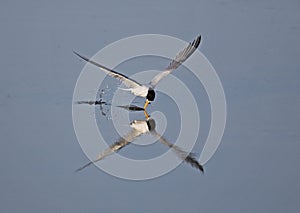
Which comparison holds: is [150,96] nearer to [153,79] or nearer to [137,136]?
[153,79]

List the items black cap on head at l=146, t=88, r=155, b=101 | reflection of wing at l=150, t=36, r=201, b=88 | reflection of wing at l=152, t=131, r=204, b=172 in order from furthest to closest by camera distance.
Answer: reflection of wing at l=150, t=36, r=201, b=88
black cap on head at l=146, t=88, r=155, b=101
reflection of wing at l=152, t=131, r=204, b=172

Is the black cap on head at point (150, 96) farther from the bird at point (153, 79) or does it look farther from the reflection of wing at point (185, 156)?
the reflection of wing at point (185, 156)

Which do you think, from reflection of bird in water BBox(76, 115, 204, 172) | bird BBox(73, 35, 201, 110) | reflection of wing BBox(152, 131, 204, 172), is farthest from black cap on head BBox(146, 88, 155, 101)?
reflection of wing BBox(152, 131, 204, 172)

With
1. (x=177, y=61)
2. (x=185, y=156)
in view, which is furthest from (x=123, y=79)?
(x=185, y=156)

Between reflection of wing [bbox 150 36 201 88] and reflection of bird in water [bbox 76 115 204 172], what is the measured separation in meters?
0.30

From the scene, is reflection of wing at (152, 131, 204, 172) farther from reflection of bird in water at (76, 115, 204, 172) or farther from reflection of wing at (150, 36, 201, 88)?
reflection of wing at (150, 36, 201, 88)

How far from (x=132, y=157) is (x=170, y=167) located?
0.59 feet

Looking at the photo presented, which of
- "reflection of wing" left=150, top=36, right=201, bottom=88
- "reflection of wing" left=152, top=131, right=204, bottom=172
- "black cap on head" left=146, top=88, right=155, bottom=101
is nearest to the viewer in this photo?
"reflection of wing" left=152, top=131, right=204, bottom=172

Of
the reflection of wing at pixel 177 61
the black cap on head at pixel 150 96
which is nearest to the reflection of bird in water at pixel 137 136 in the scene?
the black cap on head at pixel 150 96

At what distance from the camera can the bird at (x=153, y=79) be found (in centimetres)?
412

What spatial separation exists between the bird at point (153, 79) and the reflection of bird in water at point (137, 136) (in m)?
0.17

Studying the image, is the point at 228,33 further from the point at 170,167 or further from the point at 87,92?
the point at 170,167

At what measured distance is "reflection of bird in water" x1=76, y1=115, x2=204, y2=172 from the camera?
372 cm

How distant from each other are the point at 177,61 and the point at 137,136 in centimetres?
69
